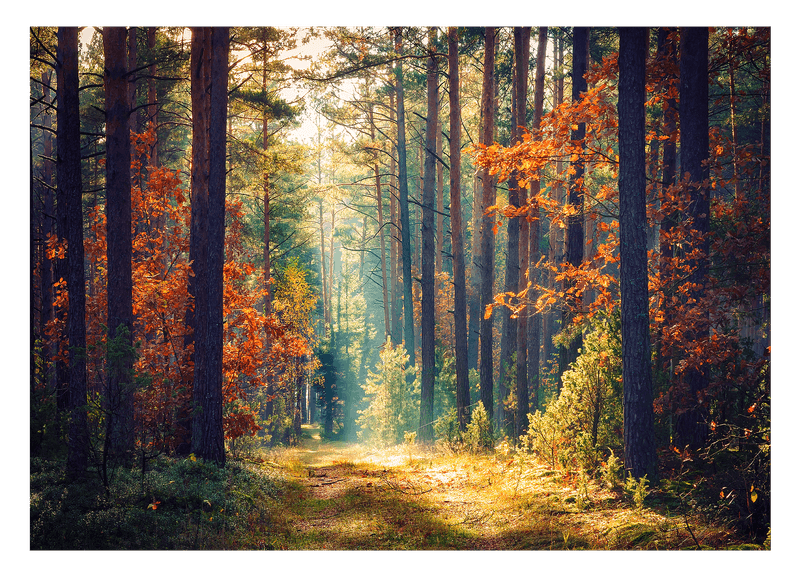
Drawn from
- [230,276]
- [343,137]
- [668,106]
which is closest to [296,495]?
A: [230,276]

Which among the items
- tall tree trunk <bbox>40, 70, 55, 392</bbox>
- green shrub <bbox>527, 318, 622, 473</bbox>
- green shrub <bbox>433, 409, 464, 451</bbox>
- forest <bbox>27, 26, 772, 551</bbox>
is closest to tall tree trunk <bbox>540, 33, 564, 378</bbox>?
green shrub <bbox>433, 409, 464, 451</bbox>

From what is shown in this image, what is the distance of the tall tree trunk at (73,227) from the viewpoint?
24.3 feet

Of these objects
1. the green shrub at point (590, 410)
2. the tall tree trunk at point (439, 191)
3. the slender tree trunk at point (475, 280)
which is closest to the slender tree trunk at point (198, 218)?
the green shrub at point (590, 410)

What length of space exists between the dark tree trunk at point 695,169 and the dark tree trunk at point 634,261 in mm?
971

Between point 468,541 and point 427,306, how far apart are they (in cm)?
1116

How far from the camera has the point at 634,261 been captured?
6754mm

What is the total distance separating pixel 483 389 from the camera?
45.3ft

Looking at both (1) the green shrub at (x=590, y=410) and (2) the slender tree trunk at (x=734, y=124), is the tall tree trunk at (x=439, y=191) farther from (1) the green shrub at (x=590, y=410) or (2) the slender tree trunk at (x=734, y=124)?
(2) the slender tree trunk at (x=734, y=124)

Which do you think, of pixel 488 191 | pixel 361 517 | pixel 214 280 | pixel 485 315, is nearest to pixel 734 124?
pixel 485 315

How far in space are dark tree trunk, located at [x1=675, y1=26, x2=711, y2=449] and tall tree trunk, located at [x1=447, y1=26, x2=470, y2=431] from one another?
665 centimetres

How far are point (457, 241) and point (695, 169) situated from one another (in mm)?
7277

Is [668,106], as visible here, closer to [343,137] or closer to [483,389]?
[483,389]

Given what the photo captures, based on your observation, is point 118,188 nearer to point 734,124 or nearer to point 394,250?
point 734,124

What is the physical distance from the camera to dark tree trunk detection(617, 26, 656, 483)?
6684 mm
